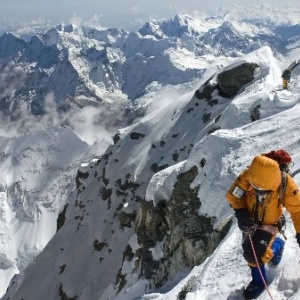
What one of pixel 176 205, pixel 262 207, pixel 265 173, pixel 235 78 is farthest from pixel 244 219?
pixel 235 78

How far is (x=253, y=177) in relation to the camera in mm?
9336

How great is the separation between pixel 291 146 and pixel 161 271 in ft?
33.8

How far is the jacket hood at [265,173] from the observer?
29.7ft

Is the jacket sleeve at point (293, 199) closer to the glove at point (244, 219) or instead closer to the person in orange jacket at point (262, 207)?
the person in orange jacket at point (262, 207)

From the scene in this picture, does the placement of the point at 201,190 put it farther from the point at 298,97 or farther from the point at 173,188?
the point at 298,97

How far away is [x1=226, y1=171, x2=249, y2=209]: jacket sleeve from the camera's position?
9.86 metres

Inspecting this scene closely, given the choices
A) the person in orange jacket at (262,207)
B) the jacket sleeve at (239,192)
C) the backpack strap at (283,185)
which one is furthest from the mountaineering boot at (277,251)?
the backpack strap at (283,185)

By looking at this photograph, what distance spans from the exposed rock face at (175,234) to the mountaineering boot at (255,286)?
865 centimetres

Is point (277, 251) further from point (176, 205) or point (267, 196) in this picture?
point (176, 205)

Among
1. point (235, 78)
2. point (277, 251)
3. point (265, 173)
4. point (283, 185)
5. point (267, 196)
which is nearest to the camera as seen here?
point (265, 173)

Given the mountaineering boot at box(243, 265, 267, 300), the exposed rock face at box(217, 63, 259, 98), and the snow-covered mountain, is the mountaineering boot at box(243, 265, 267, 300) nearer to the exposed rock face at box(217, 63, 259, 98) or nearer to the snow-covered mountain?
the snow-covered mountain

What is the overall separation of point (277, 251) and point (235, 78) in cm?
4064

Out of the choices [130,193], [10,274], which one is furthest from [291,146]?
[10,274]

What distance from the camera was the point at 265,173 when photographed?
913cm
